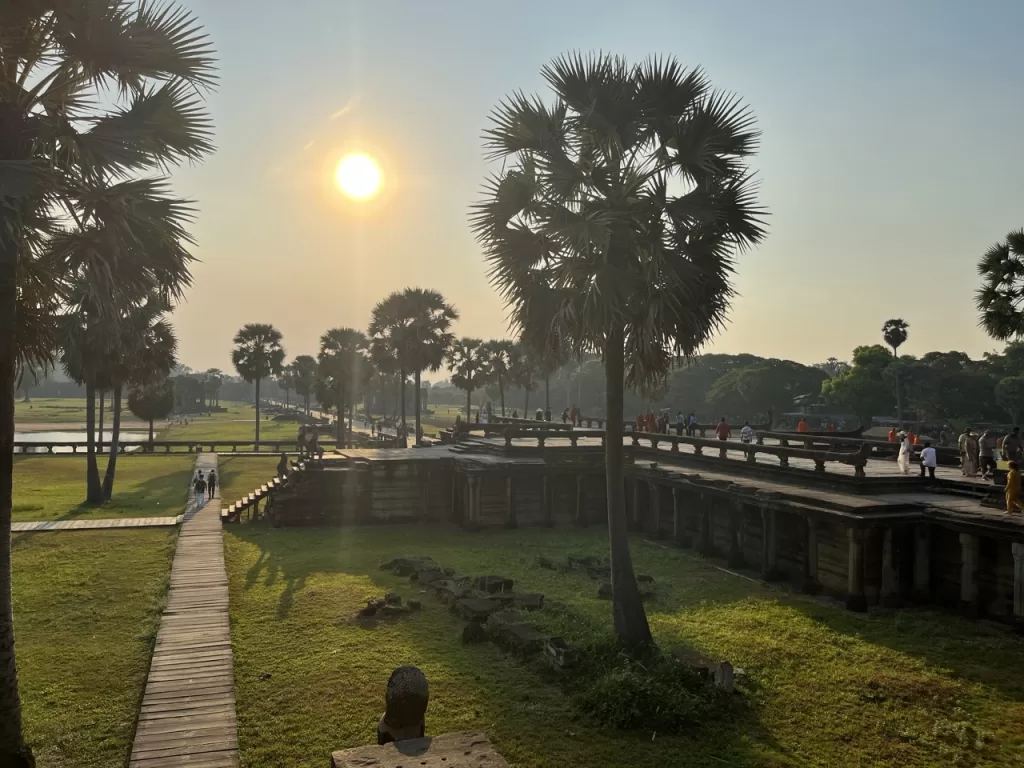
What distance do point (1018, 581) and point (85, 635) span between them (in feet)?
63.4

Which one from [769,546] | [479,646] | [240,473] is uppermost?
[769,546]

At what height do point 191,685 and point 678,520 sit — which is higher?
point 678,520

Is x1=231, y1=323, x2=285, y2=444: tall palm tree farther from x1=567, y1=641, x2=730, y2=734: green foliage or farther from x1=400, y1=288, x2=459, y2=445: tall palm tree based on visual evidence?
x1=567, y1=641, x2=730, y2=734: green foliage

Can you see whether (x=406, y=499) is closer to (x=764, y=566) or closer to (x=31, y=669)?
(x=764, y=566)

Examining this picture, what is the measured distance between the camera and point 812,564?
19.8 m

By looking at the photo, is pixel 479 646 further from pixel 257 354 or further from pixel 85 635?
pixel 257 354

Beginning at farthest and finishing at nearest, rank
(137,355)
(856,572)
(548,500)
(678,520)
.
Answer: (137,355)
(548,500)
(678,520)
(856,572)

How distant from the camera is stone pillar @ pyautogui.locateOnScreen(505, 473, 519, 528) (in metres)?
29.1

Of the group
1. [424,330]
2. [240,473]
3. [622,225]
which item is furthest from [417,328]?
[622,225]

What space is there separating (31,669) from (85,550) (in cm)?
1110

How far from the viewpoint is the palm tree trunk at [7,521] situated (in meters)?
8.30

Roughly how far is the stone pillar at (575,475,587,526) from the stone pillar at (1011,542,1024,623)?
16.3 meters

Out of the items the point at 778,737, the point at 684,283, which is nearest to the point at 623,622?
the point at 778,737

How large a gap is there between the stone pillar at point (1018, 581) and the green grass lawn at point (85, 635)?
16665mm
